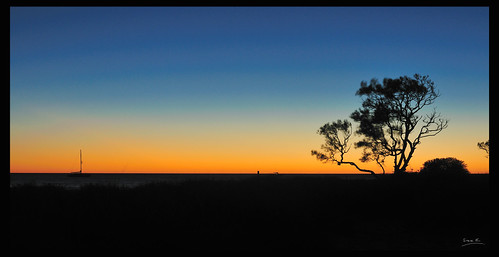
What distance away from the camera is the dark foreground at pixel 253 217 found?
1662 centimetres

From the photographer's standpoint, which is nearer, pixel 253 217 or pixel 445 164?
pixel 253 217

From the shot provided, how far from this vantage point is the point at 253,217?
63.3ft

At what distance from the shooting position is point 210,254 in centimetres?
1545

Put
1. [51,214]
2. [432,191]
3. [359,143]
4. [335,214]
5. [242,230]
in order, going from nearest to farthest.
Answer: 1. [242,230]
2. [51,214]
3. [335,214]
4. [432,191]
5. [359,143]

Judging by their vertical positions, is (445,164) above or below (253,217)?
above

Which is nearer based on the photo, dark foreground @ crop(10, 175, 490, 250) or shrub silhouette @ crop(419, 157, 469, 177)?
dark foreground @ crop(10, 175, 490, 250)

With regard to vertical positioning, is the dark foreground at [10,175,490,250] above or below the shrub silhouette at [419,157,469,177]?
below

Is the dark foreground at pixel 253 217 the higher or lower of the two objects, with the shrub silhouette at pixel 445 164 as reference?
lower

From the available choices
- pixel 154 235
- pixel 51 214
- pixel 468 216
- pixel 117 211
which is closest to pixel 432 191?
pixel 468 216

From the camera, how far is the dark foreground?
54.5 ft

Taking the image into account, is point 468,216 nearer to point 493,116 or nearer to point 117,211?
point 493,116

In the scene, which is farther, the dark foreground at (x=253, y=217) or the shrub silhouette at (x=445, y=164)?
the shrub silhouette at (x=445, y=164)

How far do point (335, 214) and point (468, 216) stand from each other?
718cm
